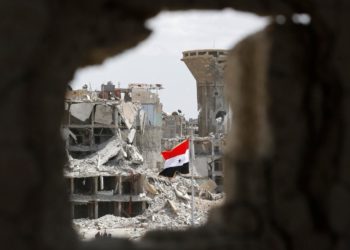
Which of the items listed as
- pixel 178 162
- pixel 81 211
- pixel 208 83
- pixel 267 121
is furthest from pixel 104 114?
pixel 267 121

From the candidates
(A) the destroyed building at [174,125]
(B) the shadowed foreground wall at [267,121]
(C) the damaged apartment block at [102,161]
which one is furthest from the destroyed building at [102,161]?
(B) the shadowed foreground wall at [267,121]

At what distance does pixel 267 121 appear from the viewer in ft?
11.0

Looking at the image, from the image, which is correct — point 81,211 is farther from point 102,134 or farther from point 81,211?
point 102,134

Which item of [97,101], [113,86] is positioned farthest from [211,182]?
[97,101]

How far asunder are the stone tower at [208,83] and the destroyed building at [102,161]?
8072 millimetres

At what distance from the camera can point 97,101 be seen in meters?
21.8

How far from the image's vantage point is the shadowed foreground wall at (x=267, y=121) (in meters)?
2.81

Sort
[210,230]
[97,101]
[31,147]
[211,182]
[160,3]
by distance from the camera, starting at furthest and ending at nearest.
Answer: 1. [211,182]
2. [97,101]
3. [210,230]
4. [160,3]
5. [31,147]

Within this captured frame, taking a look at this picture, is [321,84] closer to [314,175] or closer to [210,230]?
[314,175]

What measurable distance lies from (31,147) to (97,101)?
19.3 metres

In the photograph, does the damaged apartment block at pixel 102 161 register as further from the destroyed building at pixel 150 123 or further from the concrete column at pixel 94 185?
the destroyed building at pixel 150 123

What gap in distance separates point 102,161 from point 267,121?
63.9ft

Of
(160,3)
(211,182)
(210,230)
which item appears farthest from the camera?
(211,182)

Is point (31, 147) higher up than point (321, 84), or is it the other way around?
point (321, 84)
